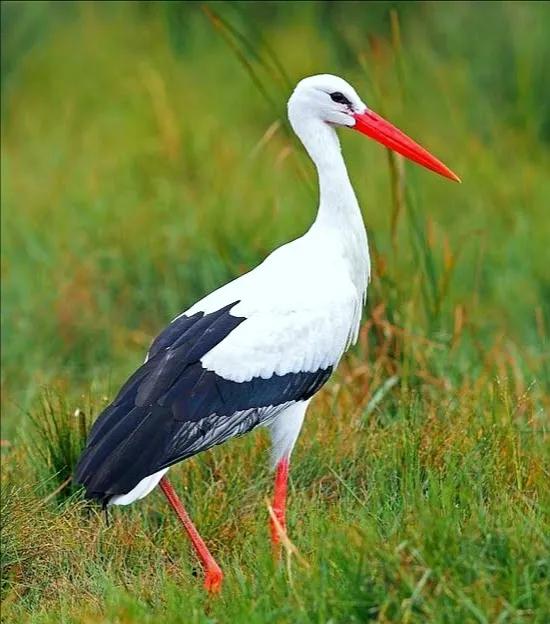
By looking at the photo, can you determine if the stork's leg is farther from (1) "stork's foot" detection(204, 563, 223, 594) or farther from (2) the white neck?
(2) the white neck

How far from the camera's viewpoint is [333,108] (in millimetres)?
5355

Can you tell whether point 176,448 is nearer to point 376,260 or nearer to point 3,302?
point 376,260

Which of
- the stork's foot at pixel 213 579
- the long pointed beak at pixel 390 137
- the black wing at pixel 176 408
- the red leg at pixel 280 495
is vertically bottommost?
the red leg at pixel 280 495

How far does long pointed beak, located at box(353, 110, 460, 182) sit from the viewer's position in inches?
214

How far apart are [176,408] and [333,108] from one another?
123cm

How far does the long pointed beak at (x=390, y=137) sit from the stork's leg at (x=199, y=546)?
1409 millimetres

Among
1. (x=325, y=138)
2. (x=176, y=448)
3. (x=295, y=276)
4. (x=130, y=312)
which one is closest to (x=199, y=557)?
(x=176, y=448)

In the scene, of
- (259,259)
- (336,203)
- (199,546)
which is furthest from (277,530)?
(259,259)

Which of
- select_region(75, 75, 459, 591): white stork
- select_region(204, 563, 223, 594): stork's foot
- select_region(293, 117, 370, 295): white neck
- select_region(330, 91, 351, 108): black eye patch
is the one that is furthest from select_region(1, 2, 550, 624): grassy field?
select_region(330, 91, 351, 108): black eye patch

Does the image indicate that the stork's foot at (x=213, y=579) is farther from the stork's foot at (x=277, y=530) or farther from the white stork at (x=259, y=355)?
the stork's foot at (x=277, y=530)

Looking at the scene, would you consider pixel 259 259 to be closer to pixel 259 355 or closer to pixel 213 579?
pixel 259 355

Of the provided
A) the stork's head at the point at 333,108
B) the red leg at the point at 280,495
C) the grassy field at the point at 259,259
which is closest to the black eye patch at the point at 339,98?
the stork's head at the point at 333,108

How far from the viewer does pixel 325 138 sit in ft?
17.6

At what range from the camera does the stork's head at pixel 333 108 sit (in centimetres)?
532
